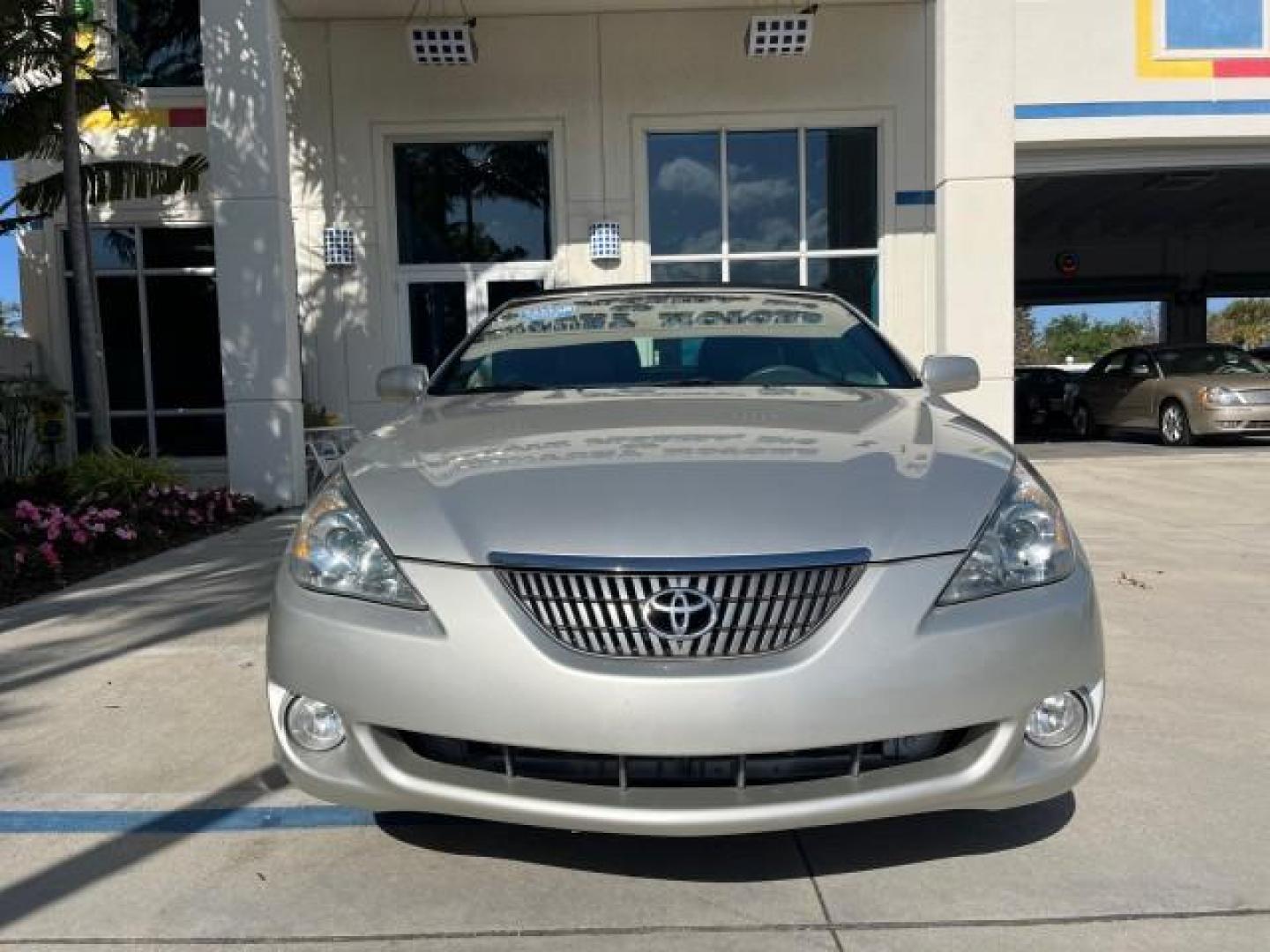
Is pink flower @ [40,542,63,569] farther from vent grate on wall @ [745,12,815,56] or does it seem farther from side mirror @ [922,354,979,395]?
vent grate on wall @ [745,12,815,56]

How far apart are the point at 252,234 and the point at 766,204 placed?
5.92 meters

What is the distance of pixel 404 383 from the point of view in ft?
13.0

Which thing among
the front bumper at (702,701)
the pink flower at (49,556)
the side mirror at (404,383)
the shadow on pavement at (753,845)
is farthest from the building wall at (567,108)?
the front bumper at (702,701)

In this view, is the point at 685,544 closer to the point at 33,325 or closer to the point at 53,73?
the point at 53,73

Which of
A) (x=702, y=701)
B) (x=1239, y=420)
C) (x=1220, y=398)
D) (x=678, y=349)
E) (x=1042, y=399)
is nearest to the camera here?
(x=702, y=701)

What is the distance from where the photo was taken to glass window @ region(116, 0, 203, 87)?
12.2 metres

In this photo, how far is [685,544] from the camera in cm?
233

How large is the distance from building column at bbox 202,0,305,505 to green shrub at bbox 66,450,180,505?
2.93 feet

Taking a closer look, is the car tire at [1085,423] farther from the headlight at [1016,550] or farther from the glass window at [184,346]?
the headlight at [1016,550]

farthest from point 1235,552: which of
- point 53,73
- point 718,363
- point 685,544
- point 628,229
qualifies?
point 53,73

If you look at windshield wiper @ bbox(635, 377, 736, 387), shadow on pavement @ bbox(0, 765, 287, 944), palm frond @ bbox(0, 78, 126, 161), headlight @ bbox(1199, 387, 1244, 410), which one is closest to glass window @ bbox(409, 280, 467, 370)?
palm frond @ bbox(0, 78, 126, 161)

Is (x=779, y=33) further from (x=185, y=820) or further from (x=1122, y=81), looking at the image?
(x=185, y=820)

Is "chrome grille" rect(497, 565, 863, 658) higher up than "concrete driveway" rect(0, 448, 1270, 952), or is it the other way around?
"chrome grille" rect(497, 565, 863, 658)

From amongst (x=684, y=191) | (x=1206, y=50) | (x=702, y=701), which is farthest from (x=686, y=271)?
(x=702, y=701)
